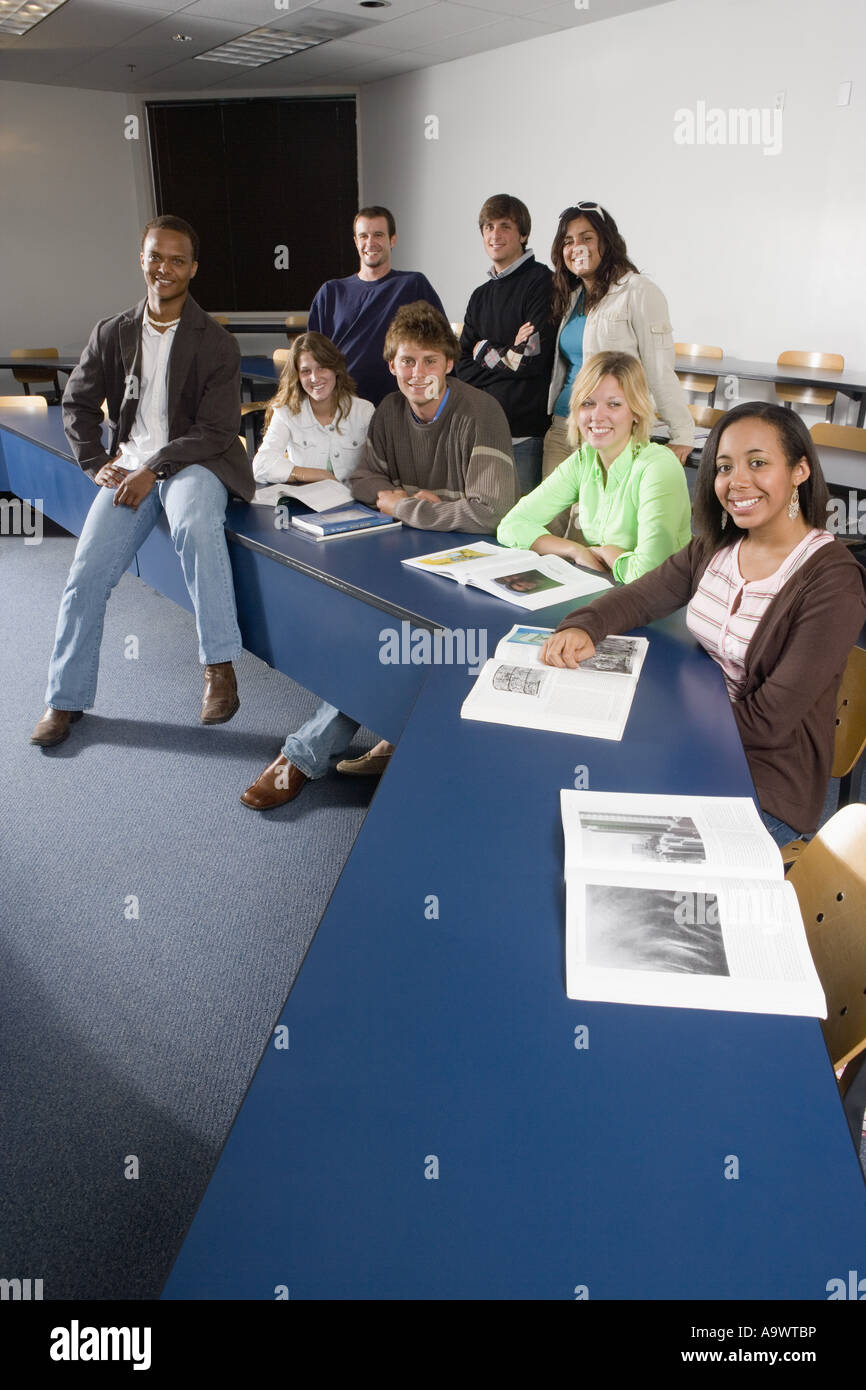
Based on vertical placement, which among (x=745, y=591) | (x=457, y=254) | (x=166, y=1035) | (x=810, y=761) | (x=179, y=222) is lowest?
(x=166, y=1035)

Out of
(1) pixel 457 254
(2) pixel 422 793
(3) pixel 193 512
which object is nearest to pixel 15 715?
(3) pixel 193 512

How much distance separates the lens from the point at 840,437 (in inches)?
145

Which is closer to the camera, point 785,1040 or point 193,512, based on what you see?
point 785,1040

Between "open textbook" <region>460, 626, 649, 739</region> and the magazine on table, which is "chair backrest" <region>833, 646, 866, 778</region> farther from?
the magazine on table

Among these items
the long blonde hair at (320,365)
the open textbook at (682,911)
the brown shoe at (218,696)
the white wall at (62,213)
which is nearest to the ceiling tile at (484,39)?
the white wall at (62,213)

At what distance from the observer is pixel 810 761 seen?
169 cm

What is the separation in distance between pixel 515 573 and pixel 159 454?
4.27ft

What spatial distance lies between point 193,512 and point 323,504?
0.39 metres

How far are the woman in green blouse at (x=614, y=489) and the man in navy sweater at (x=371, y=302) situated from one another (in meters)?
1.27

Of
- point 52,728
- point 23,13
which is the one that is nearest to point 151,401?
point 52,728

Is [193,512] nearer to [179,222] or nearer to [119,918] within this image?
[179,222]

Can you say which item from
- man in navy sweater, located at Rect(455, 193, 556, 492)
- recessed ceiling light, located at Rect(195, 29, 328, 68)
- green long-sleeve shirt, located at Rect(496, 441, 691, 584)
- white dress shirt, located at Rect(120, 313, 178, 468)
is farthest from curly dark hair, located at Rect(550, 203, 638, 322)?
recessed ceiling light, located at Rect(195, 29, 328, 68)

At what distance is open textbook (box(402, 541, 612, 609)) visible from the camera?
2.17 m

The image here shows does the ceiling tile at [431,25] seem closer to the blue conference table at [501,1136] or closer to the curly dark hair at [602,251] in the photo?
the curly dark hair at [602,251]
